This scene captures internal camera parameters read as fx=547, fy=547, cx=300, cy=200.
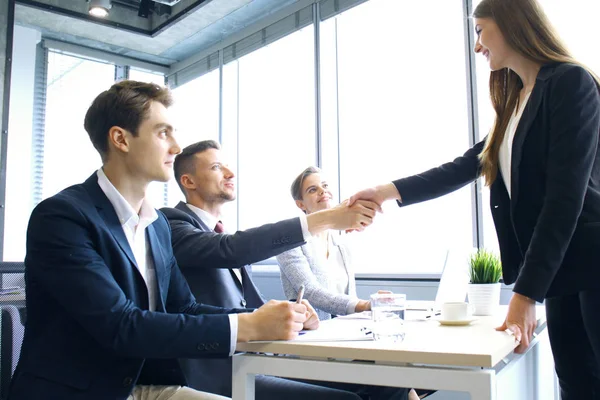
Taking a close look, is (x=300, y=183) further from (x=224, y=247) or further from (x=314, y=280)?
(x=224, y=247)

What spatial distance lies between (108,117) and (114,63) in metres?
4.86

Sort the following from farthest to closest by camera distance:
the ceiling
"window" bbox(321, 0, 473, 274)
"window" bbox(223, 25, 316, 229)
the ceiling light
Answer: the ceiling
"window" bbox(223, 25, 316, 229)
the ceiling light
"window" bbox(321, 0, 473, 274)

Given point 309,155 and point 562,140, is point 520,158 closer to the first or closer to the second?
point 562,140

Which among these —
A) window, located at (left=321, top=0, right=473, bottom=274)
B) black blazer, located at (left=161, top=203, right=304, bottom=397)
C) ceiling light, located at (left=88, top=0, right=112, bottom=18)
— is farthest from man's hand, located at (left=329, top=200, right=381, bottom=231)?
ceiling light, located at (left=88, top=0, right=112, bottom=18)

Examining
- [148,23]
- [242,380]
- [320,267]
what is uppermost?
[148,23]

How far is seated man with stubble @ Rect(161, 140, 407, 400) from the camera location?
1734 mm

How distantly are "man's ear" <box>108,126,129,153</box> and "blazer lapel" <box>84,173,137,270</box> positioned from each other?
168 mm

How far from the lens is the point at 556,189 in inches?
51.5

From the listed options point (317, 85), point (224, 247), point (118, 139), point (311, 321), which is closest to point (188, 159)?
point (224, 247)

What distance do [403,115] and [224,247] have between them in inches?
97.6

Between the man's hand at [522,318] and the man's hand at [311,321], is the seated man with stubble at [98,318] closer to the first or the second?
the man's hand at [311,321]

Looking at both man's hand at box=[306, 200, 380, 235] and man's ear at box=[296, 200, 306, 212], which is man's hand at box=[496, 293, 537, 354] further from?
man's ear at box=[296, 200, 306, 212]

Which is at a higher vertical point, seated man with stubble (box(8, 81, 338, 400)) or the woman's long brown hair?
the woman's long brown hair

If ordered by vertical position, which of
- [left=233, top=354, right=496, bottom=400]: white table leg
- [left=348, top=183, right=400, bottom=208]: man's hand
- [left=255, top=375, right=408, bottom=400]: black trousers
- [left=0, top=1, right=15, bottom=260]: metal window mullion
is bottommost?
[left=255, top=375, right=408, bottom=400]: black trousers
